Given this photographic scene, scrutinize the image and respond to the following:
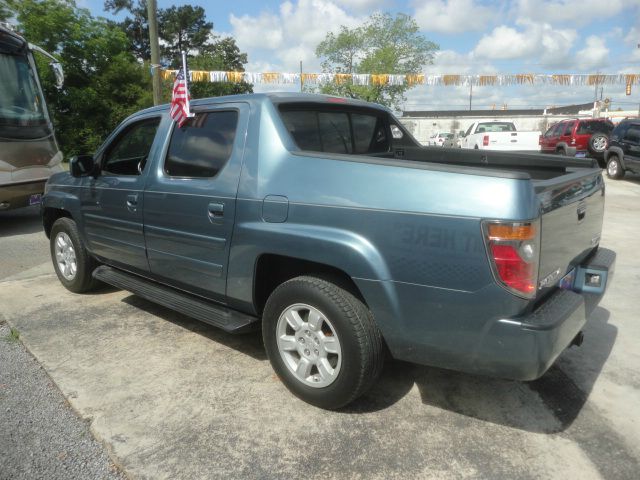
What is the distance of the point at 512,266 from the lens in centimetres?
219

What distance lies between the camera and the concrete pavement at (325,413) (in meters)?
2.41

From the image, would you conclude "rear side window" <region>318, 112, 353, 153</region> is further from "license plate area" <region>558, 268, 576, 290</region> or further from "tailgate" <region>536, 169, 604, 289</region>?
"license plate area" <region>558, 268, 576, 290</region>

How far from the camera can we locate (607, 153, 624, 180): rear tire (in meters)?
13.7

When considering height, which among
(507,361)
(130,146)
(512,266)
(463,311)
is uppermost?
(130,146)

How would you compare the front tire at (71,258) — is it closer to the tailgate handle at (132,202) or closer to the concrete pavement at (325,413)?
the concrete pavement at (325,413)

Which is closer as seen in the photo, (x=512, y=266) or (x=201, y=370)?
(x=512, y=266)

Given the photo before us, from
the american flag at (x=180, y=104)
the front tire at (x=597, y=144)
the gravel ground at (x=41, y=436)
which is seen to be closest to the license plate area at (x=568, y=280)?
the gravel ground at (x=41, y=436)

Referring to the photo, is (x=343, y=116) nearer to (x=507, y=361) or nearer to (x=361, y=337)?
(x=361, y=337)

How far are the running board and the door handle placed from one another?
2.12ft

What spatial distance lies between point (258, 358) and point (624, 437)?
7.26 feet

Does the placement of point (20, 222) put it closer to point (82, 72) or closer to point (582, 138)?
point (82, 72)

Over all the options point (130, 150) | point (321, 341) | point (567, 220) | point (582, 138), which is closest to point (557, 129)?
point (582, 138)

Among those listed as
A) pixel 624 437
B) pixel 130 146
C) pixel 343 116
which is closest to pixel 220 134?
pixel 343 116

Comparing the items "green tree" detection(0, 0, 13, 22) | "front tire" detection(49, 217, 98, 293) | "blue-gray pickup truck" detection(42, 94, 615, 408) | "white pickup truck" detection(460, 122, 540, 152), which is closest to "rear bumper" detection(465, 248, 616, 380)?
"blue-gray pickup truck" detection(42, 94, 615, 408)
